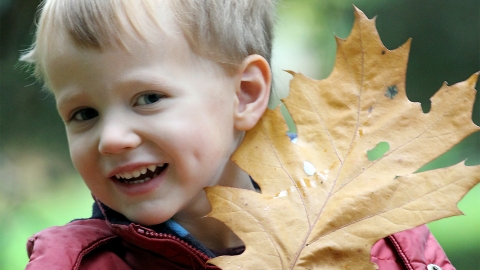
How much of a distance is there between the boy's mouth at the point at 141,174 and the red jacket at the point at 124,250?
65mm

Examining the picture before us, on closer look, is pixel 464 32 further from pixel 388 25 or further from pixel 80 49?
Result: pixel 80 49

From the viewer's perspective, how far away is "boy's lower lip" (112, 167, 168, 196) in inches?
31.8

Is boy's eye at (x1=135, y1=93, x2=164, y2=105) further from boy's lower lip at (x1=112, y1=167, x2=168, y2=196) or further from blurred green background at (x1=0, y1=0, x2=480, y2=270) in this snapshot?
blurred green background at (x1=0, y1=0, x2=480, y2=270)

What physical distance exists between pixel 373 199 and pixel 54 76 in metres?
0.48

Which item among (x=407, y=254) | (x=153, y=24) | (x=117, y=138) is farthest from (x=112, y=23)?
(x=407, y=254)

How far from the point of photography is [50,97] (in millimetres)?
2002

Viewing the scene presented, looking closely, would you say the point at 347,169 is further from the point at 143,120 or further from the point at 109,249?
the point at 109,249

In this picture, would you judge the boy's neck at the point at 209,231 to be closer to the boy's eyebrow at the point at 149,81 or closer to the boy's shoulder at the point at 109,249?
the boy's shoulder at the point at 109,249

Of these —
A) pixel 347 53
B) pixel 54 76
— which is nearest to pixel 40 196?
pixel 54 76

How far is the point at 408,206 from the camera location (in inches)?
26.5

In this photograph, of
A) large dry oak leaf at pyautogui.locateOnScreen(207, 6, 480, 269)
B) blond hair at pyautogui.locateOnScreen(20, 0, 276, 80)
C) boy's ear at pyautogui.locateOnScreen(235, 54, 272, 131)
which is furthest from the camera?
boy's ear at pyautogui.locateOnScreen(235, 54, 272, 131)

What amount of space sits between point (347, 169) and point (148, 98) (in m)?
0.30

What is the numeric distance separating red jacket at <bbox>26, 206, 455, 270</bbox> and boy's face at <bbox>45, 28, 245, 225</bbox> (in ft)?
0.12

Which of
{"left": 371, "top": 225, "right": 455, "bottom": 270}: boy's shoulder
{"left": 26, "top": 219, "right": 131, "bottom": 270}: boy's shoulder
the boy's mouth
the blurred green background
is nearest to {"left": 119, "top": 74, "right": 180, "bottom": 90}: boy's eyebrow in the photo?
the boy's mouth
